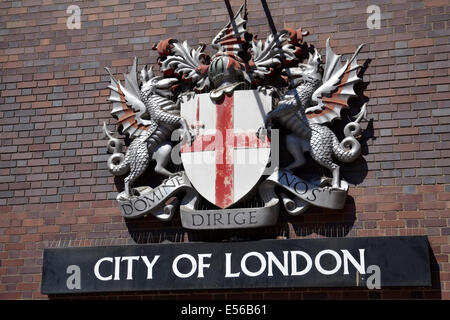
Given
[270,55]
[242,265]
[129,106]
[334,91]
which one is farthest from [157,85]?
[242,265]

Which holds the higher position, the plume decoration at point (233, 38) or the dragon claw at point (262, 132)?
the plume decoration at point (233, 38)


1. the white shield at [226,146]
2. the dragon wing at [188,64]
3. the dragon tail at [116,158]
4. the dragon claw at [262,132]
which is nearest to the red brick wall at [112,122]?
the dragon tail at [116,158]

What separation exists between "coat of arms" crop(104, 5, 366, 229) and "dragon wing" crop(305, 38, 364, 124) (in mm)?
11

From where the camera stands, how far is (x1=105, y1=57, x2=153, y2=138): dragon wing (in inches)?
374

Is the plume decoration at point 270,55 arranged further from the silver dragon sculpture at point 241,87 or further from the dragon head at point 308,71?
the dragon head at point 308,71

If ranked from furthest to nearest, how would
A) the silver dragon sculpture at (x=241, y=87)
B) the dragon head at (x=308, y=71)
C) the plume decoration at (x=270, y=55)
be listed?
the plume decoration at (x=270, y=55), the dragon head at (x=308, y=71), the silver dragon sculpture at (x=241, y=87)

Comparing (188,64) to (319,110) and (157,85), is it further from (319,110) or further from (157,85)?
(319,110)

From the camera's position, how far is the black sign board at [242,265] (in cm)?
835

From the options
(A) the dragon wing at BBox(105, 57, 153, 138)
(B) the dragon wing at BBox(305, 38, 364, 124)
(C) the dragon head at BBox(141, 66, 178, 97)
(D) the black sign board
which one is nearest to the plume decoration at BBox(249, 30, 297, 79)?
(B) the dragon wing at BBox(305, 38, 364, 124)

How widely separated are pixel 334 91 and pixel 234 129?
1128 millimetres

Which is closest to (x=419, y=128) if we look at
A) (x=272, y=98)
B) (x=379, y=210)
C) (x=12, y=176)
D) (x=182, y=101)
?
(x=379, y=210)

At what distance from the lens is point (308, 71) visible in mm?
A: 9219

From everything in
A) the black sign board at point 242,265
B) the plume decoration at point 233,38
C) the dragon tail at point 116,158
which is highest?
the plume decoration at point 233,38

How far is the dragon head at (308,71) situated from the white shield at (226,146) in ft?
1.27
